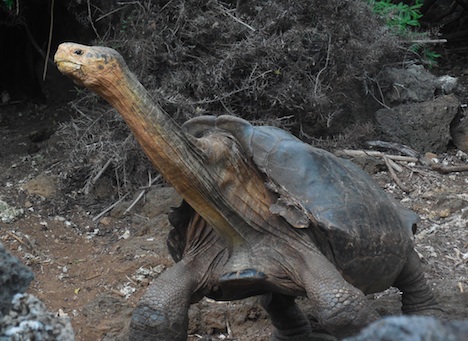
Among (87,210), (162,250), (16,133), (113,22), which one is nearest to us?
(162,250)

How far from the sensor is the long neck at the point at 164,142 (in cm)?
262

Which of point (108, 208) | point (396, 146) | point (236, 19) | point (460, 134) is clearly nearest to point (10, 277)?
point (108, 208)

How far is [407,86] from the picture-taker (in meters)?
6.87

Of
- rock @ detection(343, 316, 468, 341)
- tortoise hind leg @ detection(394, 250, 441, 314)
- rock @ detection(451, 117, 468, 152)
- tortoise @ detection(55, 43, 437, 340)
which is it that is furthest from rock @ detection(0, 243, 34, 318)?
rock @ detection(451, 117, 468, 152)

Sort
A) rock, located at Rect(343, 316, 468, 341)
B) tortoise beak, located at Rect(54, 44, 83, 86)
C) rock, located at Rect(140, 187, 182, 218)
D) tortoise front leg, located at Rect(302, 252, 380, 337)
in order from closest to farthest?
rock, located at Rect(343, 316, 468, 341)
tortoise beak, located at Rect(54, 44, 83, 86)
tortoise front leg, located at Rect(302, 252, 380, 337)
rock, located at Rect(140, 187, 182, 218)

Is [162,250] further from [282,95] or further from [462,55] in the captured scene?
[462,55]

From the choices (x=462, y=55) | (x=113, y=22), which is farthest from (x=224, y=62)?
(x=462, y=55)

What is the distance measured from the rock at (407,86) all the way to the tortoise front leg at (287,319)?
3357mm

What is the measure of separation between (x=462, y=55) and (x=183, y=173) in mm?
7641

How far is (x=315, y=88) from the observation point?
579 centimetres

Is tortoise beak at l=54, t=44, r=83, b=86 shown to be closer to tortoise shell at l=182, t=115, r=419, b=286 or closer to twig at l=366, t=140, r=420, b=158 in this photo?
tortoise shell at l=182, t=115, r=419, b=286

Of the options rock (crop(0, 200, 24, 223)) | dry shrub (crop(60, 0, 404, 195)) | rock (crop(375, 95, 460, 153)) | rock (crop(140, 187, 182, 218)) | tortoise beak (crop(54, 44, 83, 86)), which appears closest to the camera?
tortoise beak (crop(54, 44, 83, 86))

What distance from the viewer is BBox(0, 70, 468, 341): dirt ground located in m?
4.14

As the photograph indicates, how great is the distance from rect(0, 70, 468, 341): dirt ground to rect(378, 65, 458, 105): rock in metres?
0.68
